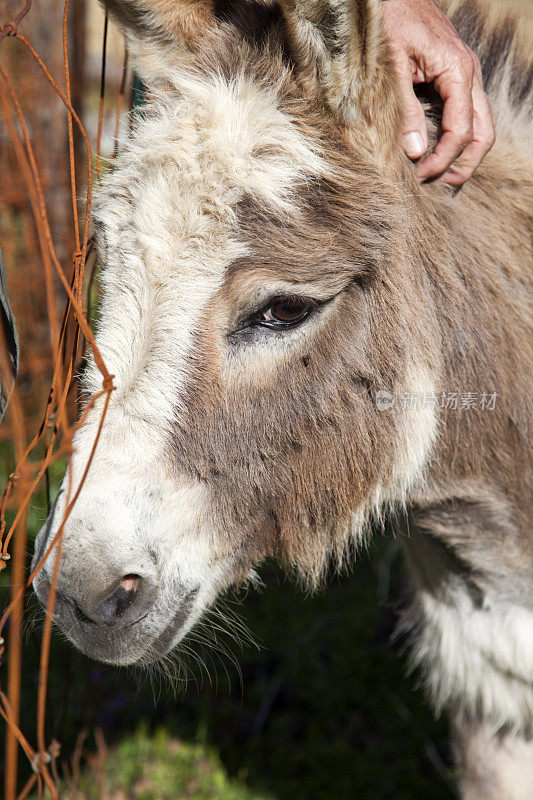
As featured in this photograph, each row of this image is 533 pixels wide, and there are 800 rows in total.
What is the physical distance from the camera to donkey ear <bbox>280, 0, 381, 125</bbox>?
1493mm

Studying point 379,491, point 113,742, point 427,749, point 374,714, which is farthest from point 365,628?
point 379,491

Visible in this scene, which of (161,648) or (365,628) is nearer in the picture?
(161,648)

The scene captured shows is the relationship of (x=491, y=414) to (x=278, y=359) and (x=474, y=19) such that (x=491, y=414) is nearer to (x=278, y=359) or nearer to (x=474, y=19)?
(x=278, y=359)

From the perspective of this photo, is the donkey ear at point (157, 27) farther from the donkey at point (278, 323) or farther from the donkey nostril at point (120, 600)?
the donkey nostril at point (120, 600)

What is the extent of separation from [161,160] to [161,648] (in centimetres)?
115

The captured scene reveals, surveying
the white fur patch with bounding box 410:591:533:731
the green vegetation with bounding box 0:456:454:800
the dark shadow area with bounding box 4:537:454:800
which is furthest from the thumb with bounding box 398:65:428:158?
the dark shadow area with bounding box 4:537:454:800

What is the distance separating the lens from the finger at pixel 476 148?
1.79 m

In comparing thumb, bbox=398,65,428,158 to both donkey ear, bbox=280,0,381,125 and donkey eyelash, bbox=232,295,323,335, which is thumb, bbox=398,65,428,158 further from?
donkey eyelash, bbox=232,295,323,335

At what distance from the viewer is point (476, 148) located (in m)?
1.79

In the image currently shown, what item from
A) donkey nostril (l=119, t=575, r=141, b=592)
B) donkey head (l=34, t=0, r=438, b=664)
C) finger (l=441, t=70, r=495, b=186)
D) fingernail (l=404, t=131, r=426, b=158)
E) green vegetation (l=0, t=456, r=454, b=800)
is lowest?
green vegetation (l=0, t=456, r=454, b=800)

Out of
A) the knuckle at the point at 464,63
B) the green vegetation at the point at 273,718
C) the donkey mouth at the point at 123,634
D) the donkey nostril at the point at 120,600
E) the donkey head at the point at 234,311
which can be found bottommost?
the green vegetation at the point at 273,718

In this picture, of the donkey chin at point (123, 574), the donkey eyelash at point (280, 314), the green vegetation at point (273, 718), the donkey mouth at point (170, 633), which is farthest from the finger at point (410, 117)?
the green vegetation at point (273, 718)

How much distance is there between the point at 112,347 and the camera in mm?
1638

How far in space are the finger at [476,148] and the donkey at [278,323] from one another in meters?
0.06
